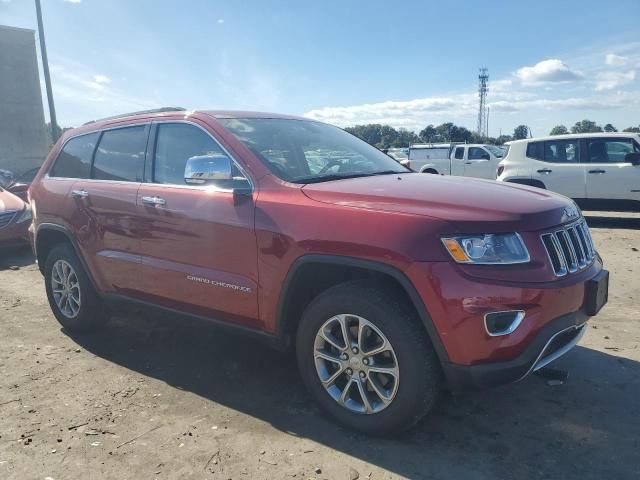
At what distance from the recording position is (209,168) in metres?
3.33

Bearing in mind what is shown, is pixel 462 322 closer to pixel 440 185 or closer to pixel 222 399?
pixel 440 185

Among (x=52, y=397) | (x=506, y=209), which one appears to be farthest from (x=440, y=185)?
(x=52, y=397)

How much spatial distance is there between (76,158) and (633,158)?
32.5 ft

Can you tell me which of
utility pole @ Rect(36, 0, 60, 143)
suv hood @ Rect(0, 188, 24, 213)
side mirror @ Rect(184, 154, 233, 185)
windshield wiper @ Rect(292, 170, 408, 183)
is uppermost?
utility pole @ Rect(36, 0, 60, 143)

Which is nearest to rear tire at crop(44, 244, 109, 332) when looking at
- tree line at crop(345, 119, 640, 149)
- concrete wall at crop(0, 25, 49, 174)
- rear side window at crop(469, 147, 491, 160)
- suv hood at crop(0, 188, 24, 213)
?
suv hood at crop(0, 188, 24, 213)

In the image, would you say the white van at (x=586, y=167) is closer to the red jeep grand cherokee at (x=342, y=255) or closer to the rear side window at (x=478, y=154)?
the rear side window at (x=478, y=154)

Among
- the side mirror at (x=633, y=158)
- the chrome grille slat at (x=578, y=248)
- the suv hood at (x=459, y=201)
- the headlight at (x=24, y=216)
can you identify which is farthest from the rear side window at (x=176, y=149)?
the side mirror at (x=633, y=158)

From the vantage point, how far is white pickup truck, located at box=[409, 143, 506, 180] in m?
18.1

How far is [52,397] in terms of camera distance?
3604mm

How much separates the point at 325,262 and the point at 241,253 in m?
0.62

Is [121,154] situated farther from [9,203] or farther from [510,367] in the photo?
[9,203]

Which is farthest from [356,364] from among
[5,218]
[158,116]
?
[5,218]

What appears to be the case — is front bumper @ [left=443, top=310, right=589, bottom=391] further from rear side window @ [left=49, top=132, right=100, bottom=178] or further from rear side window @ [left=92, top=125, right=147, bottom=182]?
rear side window @ [left=49, top=132, right=100, bottom=178]

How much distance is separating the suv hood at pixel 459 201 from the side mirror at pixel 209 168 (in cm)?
53
